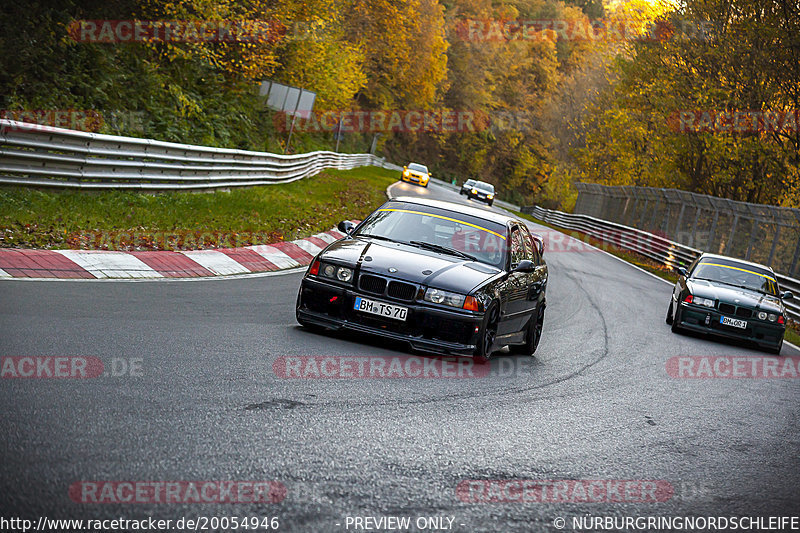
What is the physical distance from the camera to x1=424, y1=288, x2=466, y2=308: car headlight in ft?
26.1

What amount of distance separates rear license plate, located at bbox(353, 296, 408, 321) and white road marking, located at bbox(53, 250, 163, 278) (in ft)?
10.6

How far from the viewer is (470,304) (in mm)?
7984

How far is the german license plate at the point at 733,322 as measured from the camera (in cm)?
1427

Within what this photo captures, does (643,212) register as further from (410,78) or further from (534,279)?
(410,78)

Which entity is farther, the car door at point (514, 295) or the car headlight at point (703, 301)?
the car headlight at point (703, 301)

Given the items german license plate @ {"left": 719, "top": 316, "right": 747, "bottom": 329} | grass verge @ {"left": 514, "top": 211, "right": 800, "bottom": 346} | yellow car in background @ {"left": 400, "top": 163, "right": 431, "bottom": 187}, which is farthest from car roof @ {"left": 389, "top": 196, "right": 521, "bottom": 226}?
yellow car in background @ {"left": 400, "top": 163, "right": 431, "bottom": 187}

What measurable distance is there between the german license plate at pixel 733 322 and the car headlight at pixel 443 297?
26.2ft

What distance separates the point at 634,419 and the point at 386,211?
Answer: 12.3ft

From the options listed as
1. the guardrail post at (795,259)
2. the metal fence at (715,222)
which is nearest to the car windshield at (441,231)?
the guardrail post at (795,259)

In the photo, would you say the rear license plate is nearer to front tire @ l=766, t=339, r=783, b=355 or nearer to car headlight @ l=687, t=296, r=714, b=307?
car headlight @ l=687, t=296, r=714, b=307

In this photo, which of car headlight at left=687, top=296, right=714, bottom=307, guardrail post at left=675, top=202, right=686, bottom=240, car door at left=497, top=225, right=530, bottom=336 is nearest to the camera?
car door at left=497, top=225, right=530, bottom=336

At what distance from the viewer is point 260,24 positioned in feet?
84.1

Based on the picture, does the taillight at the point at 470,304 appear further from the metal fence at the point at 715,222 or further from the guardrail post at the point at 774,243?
the guardrail post at the point at 774,243

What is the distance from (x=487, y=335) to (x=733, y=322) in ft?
24.9
